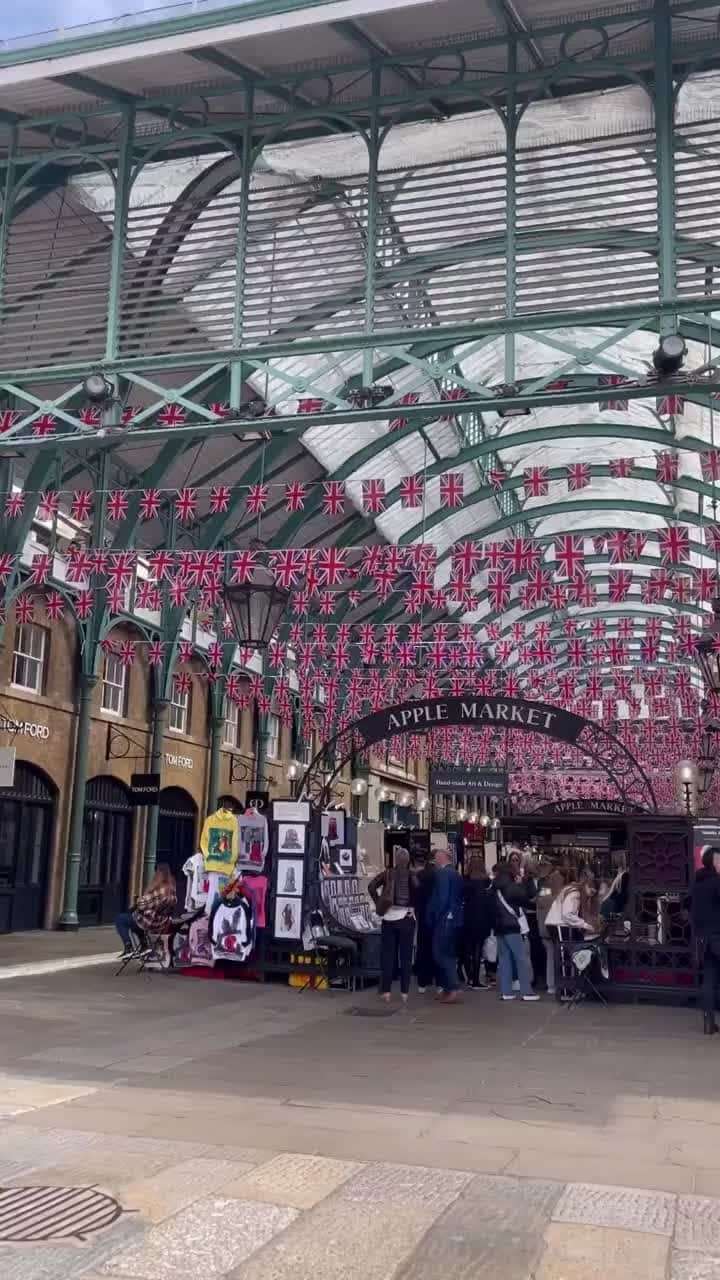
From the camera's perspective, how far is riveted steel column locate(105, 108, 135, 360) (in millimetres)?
13109

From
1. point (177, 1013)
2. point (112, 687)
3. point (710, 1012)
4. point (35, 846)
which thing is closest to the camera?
point (710, 1012)

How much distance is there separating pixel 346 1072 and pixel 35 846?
17.0 m

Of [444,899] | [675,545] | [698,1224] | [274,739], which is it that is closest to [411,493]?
[675,545]

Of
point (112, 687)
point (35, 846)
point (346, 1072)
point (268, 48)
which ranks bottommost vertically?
point (346, 1072)

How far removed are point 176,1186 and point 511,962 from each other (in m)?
9.96

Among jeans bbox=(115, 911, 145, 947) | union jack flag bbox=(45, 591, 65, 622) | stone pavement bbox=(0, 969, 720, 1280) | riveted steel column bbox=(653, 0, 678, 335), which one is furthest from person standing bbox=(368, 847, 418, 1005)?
union jack flag bbox=(45, 591, 65, 622)

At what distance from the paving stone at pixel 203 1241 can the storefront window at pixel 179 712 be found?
25.5 m

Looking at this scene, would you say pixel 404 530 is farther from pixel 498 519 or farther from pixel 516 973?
pixel 516 973

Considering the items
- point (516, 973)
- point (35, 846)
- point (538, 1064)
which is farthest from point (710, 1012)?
point (35, 846)

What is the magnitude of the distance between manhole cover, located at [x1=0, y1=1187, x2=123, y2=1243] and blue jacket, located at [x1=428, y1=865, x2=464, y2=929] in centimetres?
883

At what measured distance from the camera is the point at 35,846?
80.5ft

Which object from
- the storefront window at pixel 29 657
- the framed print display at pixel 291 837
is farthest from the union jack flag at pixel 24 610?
the framed print display at pixel 291 837

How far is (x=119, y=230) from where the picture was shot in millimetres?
13273

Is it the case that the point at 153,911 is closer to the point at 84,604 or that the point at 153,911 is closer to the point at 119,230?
the point at 84,604
